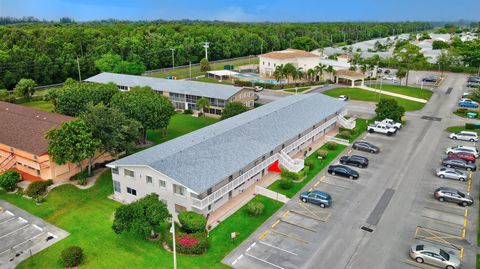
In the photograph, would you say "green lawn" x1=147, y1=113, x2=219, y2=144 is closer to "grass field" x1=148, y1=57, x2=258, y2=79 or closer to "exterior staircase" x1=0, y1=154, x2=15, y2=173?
"exterior staircase" x1=0, y1=154, x2=15, y2=173

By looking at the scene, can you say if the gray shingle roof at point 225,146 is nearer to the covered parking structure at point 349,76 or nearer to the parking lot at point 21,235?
the parking lot at point 21,235

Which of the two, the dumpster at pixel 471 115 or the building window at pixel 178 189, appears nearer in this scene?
the building window at pixel 178 189

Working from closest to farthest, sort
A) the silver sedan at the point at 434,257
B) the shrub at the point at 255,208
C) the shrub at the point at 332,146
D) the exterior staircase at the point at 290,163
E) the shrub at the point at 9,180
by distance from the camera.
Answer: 1. the silver sedan at the point at 434,257
2. the shrub at the point at 255,208
3. the shrub at the point at 9,180
4. the exterior staircase at the point at 290,163
5. the shrub at the point at 332,146

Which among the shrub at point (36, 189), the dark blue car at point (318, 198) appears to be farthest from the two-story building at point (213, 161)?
the shrub at point (36, 189)

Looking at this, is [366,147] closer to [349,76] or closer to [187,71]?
[349,76]

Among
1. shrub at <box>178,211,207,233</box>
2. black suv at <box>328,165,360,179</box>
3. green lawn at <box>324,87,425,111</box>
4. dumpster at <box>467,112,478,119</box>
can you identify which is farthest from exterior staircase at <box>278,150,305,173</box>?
dumpster at <box>467,112,478,119</box>

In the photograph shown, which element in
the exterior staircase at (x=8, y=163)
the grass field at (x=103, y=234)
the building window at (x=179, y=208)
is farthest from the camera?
the exterior staircase at (x=8, y=163)
